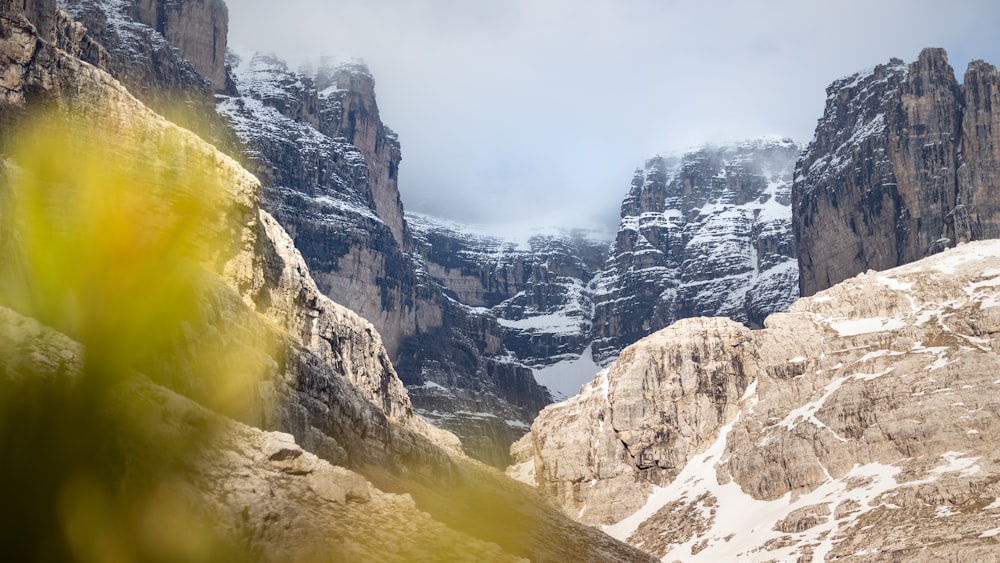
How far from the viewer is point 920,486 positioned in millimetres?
160000

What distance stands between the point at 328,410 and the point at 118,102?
60.9 ft

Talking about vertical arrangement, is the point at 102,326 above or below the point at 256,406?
above

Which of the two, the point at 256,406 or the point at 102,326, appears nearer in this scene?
the point at 102,326

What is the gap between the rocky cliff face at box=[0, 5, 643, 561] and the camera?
1362 inches

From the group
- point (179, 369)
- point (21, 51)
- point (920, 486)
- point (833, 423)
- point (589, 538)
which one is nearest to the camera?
point (179, 369)

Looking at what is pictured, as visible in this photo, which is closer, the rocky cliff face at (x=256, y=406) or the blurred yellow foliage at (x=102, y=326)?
the blurred yellow foliage at (x=102, y=326)

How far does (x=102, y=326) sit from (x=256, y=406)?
26.3 feet

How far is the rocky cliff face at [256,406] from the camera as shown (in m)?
34.6

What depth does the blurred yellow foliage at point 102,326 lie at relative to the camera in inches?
1280

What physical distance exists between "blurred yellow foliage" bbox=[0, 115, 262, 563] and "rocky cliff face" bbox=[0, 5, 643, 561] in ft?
0.59

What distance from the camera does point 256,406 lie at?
1838 inches

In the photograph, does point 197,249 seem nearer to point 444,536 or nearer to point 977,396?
point 444,536

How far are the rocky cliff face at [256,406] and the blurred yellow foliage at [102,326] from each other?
18 cm

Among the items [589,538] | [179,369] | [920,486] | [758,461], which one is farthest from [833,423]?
[179,369]
